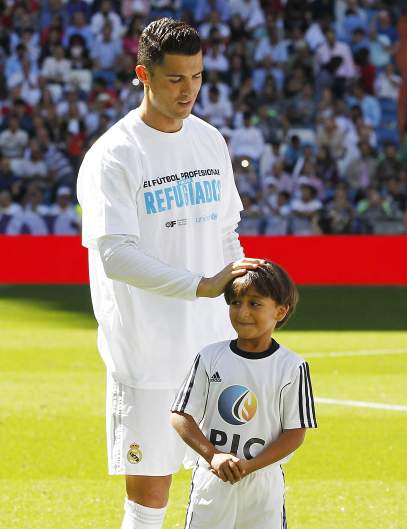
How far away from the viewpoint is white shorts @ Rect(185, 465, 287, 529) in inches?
153

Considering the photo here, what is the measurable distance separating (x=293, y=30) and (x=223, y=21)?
1257 millimetres

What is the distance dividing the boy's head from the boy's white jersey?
9 centimetres

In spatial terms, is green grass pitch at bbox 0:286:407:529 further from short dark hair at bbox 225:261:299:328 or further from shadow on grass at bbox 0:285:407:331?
short dark hair at bbox 225:261:299:328

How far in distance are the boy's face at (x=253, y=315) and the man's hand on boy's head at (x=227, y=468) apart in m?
0.39

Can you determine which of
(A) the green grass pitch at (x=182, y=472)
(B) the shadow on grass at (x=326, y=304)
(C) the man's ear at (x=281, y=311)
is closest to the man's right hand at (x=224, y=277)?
(C) the man's ear at (x=281, y=311)

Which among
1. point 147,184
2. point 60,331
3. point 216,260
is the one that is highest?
point 147,184

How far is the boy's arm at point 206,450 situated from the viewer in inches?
149

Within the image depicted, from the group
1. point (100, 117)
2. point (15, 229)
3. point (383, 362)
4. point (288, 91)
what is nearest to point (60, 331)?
point (383, 362)

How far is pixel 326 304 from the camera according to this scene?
51.0ft

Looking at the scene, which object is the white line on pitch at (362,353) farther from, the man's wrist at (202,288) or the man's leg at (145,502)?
the man's wrist at (202,288)

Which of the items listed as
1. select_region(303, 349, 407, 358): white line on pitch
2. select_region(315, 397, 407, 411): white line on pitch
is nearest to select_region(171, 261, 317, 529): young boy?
select_region(315, 397, 407, 411): white line on pitch

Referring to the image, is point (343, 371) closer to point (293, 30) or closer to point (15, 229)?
point (15, 229)

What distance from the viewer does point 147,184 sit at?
4.54 m

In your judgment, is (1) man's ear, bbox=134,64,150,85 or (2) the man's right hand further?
(1) man's ear, bbox=134,64,150,85
